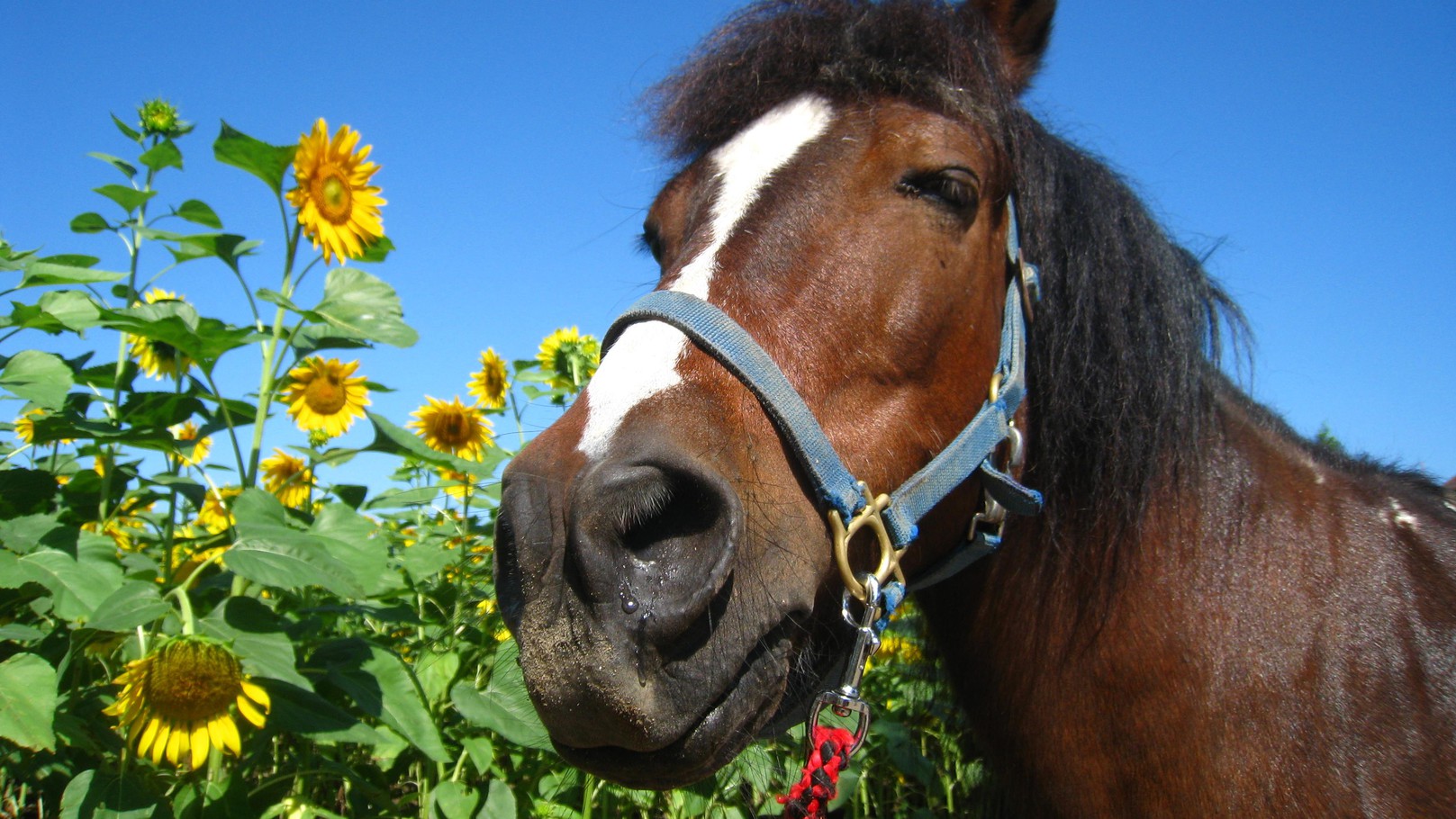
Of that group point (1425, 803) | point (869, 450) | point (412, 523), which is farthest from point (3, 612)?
point (1425, 803)

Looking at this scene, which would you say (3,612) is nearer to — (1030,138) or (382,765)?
(382,765)

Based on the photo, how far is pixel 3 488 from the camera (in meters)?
1.98

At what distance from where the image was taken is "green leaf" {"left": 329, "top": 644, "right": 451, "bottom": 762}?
5.89ft

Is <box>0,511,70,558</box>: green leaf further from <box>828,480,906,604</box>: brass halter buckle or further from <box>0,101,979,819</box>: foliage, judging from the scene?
<box>828,480,906,604</box>: brass halter buckle

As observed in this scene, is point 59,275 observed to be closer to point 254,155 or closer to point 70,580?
point 254,155

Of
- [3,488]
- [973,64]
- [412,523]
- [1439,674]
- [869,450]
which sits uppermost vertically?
[973,64]

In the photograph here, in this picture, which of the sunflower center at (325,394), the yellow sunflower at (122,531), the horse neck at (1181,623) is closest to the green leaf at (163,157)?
the sunflower center at (325,394)

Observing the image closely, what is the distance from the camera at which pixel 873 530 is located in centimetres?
144

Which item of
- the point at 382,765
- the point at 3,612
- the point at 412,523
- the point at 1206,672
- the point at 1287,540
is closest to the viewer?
the point at 1206,672

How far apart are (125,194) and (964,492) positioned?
2.07 metres

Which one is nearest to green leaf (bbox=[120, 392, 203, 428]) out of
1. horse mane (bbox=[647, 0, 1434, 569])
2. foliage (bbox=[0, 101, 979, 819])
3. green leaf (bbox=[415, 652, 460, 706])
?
foliage (bbox=[0, 101, 979, 819])

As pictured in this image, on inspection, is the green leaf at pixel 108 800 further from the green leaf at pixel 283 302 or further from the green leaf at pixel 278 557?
the green leaf at pixel 283 302

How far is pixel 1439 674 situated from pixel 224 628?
2330mm

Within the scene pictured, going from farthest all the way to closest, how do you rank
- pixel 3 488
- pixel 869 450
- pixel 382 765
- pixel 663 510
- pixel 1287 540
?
pixel 382 765, pixel 3 488, pixel 1287 540, pixel 869 450, pixel 663 510
